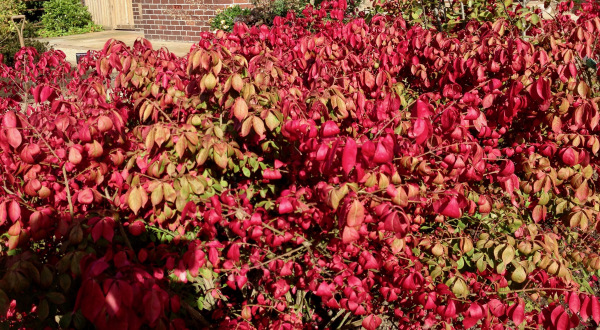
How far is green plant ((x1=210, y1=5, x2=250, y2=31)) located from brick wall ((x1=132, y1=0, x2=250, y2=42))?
0.55 meters

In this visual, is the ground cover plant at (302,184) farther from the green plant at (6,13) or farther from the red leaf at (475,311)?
the green plant at (6,13)

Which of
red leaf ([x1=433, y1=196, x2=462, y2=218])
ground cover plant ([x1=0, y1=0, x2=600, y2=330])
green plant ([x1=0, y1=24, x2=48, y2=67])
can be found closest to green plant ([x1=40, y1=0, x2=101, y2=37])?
green plant ([x1=0, y1=24, x2=48, y2=67])

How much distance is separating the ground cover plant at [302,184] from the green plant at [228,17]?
7054 millimetres

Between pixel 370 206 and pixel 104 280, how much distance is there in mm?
929

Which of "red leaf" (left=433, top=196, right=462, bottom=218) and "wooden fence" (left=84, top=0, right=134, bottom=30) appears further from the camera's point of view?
"wooden fence" (left=84, top=0, right=134, bottom=30)

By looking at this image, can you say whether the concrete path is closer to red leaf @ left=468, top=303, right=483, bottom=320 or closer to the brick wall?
the brick wall

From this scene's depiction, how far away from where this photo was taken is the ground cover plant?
183 centimetres

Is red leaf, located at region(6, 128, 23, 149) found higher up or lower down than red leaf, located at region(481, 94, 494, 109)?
lower down

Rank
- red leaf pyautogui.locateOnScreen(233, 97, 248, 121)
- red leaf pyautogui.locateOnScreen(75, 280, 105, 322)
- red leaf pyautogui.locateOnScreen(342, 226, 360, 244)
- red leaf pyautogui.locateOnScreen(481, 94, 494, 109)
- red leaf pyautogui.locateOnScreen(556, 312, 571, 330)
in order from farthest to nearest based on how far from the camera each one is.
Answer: red leaf pyautogui.locateOnScreen(481, 94, 494, 109) < red leaf pyautogui.locateOnScreen(233, 97, 248, 121) < red leaf pyautogui.locateOnScreen(556, 312, 571, 330) < red leaf pyautogui.locateOnScreen(342, 226, 360, 244) < red leaf pyautogui.locateOnScreen(75, 280, 105, 322)

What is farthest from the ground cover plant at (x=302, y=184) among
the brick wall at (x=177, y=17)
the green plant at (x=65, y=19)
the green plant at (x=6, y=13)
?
the green plant at (x=65, y=19)

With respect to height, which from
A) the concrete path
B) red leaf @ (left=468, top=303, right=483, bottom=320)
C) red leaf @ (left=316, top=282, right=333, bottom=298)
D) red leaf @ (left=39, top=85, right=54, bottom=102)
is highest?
red leaf @ (left=39, top=85, right=54, bottom=102)

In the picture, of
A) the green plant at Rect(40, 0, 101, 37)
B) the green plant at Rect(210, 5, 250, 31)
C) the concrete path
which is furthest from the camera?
the green plant at Rect(40, 0, 101, 37)

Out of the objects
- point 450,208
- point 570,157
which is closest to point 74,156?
point 450,208

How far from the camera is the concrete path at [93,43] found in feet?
37.3
